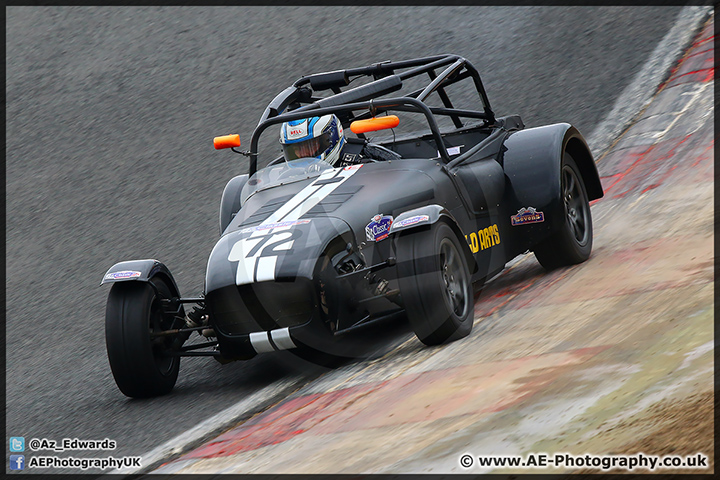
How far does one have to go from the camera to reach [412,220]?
5562mm

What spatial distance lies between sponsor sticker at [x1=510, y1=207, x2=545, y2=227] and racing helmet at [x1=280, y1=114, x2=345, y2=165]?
146cm

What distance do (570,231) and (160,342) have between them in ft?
Result: 10.5

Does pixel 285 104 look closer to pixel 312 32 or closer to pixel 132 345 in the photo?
pixel 132 345

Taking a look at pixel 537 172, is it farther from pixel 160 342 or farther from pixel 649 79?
pixel 649 79

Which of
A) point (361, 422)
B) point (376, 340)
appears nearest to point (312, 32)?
point (376, 340)

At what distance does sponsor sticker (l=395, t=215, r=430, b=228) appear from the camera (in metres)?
5.53

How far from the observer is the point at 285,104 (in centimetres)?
754

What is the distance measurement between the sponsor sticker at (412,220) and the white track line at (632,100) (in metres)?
1.25

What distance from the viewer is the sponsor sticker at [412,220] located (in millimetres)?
5531

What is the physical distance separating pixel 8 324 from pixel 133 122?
19.2 ft

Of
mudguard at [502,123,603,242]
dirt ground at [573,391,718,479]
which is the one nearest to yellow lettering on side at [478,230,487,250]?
mudguard at [502,123,603,242]
